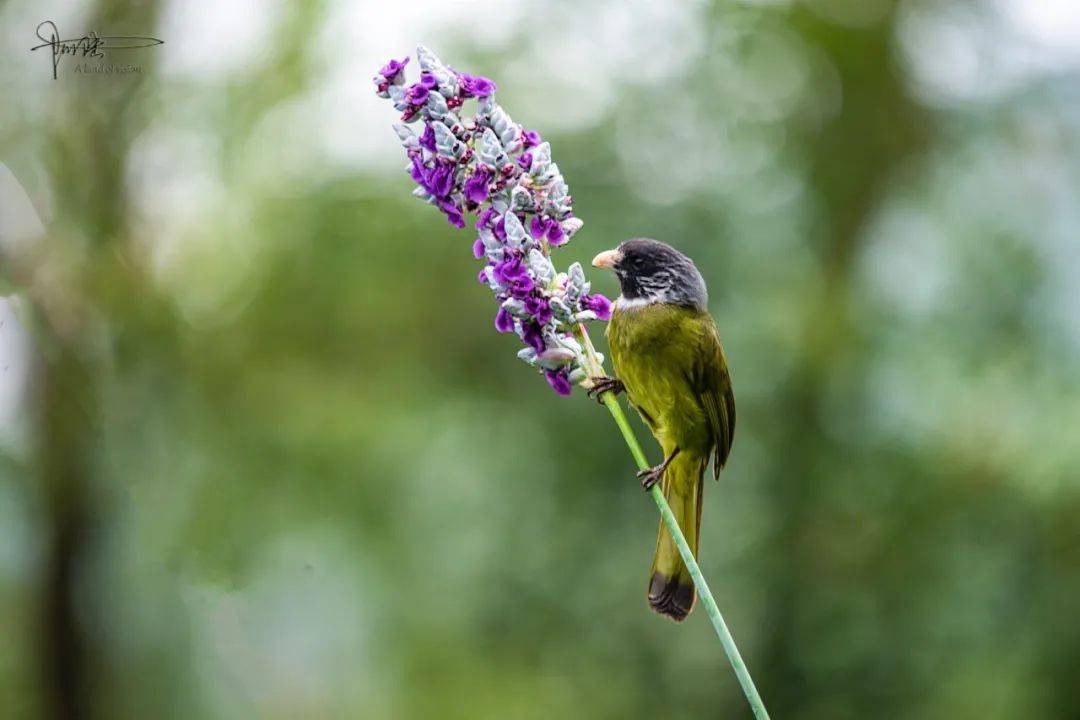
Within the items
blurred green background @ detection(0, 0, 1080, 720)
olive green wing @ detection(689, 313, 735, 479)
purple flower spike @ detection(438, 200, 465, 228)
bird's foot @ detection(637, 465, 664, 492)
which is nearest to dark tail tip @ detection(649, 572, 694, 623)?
bird's foot @ detection(637, 465, 664, 492)

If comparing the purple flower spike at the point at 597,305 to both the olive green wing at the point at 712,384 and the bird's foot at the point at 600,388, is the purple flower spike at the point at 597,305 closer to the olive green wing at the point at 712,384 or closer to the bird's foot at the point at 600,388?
the bird's foot at the point at 600,388

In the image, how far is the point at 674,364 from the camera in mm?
1575

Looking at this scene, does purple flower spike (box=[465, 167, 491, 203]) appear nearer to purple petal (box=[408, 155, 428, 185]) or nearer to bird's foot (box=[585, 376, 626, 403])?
purple petal (box=[408, 155, 428, 185])

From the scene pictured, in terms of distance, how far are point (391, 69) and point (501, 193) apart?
17cm

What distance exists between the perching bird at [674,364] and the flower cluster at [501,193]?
0.53 metres

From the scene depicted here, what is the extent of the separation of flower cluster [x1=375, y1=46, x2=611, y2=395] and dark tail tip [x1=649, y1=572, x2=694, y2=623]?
1.27ft

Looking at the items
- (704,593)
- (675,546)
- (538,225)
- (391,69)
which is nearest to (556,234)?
(538,225)

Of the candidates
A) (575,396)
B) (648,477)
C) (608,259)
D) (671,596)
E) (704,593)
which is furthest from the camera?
(575,396)

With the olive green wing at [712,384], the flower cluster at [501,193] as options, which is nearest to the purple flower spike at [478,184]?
the flower cluster at [501,193]

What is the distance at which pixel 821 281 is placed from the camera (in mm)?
5898

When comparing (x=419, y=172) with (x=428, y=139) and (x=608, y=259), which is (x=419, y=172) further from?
(x=608, y=259)

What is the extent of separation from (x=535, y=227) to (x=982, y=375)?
5016mm

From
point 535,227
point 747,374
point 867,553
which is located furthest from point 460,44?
point 535,227

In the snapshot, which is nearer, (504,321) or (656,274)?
(504,321)
